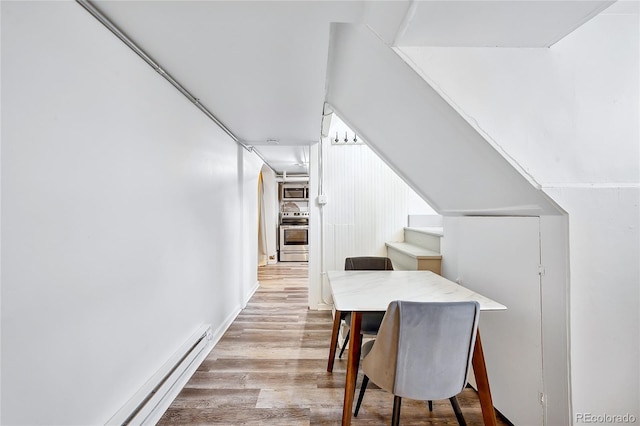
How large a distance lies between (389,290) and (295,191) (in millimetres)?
5990

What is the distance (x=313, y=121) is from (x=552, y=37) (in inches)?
74.4

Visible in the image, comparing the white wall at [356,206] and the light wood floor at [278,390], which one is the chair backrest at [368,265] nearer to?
the light wood floor at [278,390]

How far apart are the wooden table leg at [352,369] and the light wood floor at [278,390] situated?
253mm

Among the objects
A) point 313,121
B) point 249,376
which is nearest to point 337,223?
point 313,121

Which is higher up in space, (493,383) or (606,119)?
(606,119)

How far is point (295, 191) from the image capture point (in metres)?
7.58

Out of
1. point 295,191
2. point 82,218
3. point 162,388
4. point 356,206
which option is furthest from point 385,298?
point 295,191

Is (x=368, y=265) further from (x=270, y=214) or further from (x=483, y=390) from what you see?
(x=270, y=214)

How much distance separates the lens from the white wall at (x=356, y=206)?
12.1 ft

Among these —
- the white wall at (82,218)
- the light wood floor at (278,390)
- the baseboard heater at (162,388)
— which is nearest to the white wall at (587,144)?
the light wood floor at (278,390)

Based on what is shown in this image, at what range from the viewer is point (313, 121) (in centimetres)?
279

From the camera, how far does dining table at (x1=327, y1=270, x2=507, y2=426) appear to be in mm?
1470

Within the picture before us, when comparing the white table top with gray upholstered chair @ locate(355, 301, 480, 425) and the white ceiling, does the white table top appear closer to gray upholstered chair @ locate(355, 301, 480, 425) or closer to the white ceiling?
gray upholstered chair @ locate(355, 301, 480, 425)

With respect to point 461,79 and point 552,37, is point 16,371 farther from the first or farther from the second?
point 552,37
